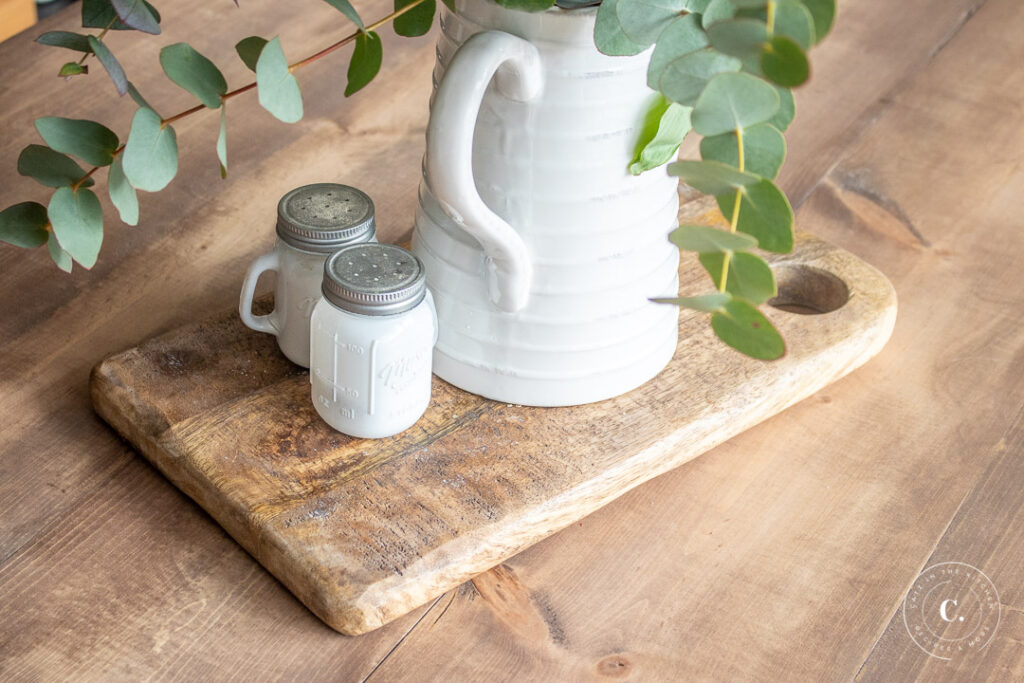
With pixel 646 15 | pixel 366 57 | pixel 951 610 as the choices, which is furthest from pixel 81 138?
pixel 951 610

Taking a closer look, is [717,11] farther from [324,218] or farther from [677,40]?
[324,218]

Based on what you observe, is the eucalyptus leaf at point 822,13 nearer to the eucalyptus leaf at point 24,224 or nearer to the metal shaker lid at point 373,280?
the metal shaker lid at point 373,280

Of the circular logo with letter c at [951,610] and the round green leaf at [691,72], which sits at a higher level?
the round green leaf at [691,72]

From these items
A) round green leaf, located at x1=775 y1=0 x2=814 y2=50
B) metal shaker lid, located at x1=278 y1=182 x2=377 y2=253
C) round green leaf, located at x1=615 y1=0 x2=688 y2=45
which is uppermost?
round green leaf, located at x1=775 y1=0 x2=814 y2=50

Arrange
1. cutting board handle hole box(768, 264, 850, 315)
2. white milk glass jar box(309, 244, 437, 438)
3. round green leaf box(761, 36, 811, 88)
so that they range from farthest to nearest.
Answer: cutting board handle hole box(768, 264, 850, 315), white milk glass jar box(309, 244, 437, 438), round green leaf box(761, 36, 811, 88)

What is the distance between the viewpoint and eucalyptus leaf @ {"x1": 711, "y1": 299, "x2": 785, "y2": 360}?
388 millimetres

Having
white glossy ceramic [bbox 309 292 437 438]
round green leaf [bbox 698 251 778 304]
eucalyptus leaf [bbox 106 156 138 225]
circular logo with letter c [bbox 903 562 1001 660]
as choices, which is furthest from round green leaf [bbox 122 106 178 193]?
circular logo with letter c [bbox 903 562 1001 660]

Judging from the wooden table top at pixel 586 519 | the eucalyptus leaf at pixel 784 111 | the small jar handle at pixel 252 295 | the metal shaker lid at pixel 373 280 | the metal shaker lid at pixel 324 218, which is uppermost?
the eucalyptus leaf at pixel 784 111

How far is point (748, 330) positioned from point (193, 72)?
0.81 feet

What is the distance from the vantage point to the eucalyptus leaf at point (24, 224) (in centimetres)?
52

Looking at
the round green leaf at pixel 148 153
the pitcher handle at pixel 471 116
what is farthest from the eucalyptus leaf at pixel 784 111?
the round green leaf at pixel 148 153

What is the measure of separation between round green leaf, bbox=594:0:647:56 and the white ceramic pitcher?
3 cm

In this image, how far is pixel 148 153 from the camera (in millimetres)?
467

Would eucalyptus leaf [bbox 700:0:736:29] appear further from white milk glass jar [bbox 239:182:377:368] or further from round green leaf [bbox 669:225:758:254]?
white milk glass jar [bbox 239:182:377:368]
